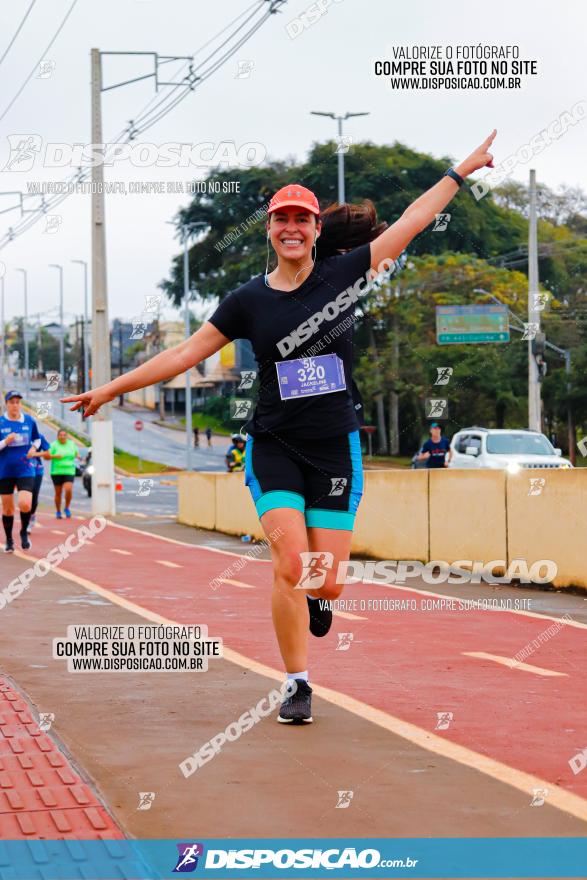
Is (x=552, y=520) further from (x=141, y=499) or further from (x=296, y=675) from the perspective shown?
(x=141, y=499)

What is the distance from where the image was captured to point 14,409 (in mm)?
15344

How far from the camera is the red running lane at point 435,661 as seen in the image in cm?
529

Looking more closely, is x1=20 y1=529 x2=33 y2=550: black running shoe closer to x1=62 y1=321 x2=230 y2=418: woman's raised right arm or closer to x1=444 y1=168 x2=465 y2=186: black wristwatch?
x1=62 y1=321 x2=230 y2=418: woman's raised right arm

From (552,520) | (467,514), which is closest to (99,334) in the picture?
(467,514)

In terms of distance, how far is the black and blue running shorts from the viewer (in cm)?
560

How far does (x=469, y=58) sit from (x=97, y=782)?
515 inches

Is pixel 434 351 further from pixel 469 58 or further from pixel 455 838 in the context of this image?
pixel 455 838

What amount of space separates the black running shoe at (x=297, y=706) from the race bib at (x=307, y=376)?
114 cm

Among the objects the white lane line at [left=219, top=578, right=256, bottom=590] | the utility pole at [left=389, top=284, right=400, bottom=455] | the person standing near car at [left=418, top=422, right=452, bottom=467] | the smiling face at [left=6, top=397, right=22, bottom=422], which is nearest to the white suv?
the person standing near car at [left=418, top=422, right=452, bottom=467]

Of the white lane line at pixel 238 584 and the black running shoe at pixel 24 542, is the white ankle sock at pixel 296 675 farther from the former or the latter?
the black running shoe at pixel 24 542

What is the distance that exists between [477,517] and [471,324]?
30.5m

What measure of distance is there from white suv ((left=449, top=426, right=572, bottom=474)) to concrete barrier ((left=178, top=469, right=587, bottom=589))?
27.0 ft

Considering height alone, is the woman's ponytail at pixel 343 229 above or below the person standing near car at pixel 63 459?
above

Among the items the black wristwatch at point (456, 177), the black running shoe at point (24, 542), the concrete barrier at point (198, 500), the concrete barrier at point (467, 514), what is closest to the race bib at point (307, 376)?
the black wristwatch at point (456, 177)
